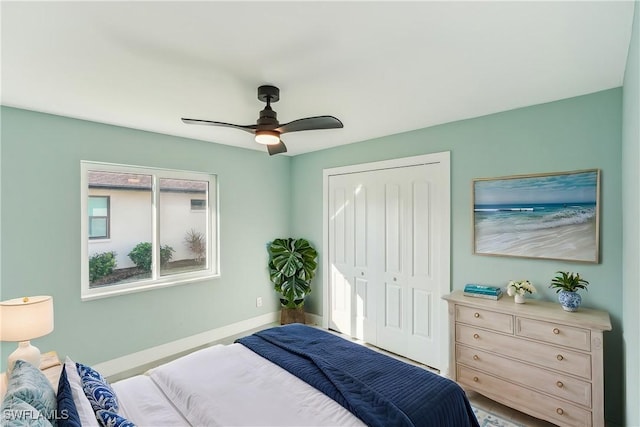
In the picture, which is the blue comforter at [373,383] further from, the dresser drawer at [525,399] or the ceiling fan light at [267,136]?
the ceiling fan light at [267,136]

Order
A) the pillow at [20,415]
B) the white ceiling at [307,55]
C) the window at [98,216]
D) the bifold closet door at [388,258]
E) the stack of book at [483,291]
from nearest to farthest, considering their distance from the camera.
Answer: the pillow at [20,415]
the white ceiling at [307,55]
the stack of book at [483,291]
the window at [98,216]
the bifold closet door at [388,258]

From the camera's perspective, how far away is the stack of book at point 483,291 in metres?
2.64

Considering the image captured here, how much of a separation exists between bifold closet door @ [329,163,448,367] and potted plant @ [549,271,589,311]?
1.04m

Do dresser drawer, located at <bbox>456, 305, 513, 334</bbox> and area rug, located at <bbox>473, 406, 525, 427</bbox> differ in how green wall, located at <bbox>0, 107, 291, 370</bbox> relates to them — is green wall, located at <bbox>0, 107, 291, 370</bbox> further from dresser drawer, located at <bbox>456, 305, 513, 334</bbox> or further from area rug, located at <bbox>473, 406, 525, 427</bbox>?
area rug, located at <bbox>473, 406, 525, 427</bbox>

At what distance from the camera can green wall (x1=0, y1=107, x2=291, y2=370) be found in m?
2.62

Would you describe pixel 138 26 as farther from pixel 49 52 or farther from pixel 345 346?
pixel 345 346

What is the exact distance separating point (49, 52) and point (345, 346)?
2.58 metres

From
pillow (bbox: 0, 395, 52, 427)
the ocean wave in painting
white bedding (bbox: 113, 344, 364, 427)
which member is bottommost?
white bedding (bbox: 113, 344, 364, 427)

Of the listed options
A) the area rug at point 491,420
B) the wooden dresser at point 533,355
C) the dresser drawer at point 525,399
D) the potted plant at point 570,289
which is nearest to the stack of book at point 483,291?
the wooden dresser at point 533,355

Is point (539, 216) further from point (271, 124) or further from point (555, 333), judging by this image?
point (271, 124)

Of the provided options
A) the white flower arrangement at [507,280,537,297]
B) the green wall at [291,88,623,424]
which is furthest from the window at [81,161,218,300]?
the white flower arrangement at [507,280,537,297]

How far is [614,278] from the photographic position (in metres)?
2.27

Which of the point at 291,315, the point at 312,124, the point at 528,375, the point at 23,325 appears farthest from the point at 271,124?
the point at 291,315

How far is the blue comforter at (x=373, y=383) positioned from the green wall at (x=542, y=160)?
1.34m
